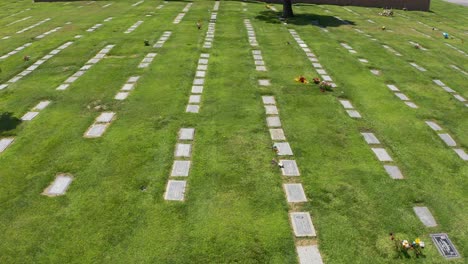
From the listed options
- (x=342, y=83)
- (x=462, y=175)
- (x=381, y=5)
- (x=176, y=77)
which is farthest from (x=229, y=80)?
(x=381, y=5)

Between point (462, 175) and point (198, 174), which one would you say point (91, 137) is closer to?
point (198, 174)

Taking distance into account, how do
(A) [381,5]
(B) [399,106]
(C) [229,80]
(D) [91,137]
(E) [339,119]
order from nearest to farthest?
1. (D) [91,137]
2. (E) [339,119]
3. (B) [399,106]
4. (C) [229,80]
5. (A) [381,5]

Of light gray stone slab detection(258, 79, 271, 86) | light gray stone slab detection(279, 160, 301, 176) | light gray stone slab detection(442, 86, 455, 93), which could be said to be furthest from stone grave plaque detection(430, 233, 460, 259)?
light gray stone slab detection(442, 86, 455, 93)

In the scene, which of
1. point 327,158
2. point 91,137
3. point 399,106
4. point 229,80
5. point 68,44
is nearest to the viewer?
point 327,158

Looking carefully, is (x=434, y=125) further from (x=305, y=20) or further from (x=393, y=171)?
(x=305, y=20)

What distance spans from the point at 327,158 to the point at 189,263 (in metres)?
4.56

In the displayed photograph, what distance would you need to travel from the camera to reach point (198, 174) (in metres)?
8.14

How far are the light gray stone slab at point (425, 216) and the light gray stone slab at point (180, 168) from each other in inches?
195

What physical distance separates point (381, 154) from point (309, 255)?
4.21 meters

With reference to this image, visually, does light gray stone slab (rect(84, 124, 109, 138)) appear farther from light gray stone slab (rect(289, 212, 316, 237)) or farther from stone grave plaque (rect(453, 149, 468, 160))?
stone grave plaque (rect(453, 149, 468, 160))

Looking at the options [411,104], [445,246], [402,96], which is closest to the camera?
[445,246]

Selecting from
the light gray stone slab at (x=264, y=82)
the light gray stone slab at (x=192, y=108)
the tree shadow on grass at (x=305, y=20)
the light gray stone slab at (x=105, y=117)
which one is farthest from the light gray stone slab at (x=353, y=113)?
the tree shadow on grass at (x=305, y=20)

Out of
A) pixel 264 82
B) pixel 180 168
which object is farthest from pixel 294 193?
pixel 264 82

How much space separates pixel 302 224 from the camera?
270 inches
